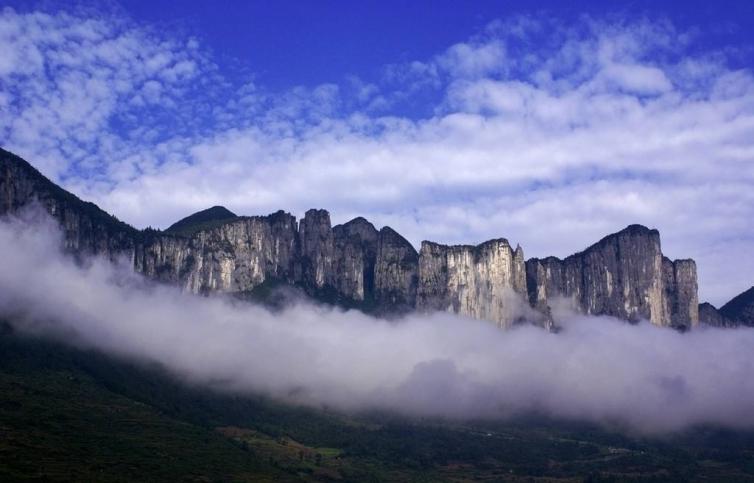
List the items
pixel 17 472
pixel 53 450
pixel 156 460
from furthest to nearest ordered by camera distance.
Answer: pixel 156 460 < pixel 53 450 < pixel 17 472

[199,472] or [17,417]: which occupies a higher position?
[17,417]

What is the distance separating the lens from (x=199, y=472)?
197 metres

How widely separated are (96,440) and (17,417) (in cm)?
2024

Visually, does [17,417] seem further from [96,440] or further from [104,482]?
[104,482]

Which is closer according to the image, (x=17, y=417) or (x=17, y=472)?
(x=17, y=472)

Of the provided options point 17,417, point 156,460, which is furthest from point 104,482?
point 17,417

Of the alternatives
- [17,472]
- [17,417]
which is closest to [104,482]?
[17,472]

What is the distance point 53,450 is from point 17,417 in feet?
81.9

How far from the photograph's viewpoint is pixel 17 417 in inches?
7810

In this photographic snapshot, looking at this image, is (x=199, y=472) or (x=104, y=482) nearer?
(x=104, y=482)

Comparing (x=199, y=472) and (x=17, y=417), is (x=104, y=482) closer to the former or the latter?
(x=199, y=472)

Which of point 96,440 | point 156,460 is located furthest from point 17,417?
point 156,460

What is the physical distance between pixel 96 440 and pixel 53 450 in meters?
18.3

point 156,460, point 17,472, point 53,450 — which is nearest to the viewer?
point 17,472
